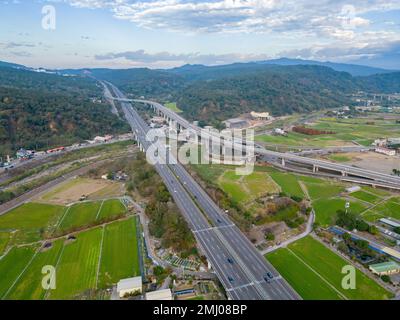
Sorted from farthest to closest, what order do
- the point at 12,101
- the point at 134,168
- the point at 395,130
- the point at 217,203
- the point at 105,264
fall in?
1. the point at 395,130
2. the point at 12,101
3. the point at 134,168
4. the point at 217,203
5. the point at 105,264

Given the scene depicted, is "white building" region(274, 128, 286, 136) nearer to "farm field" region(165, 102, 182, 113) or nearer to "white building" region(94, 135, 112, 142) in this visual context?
"farm field" region(165, 102, 182, 113)

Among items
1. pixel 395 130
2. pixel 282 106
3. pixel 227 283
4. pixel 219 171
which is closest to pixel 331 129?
pixel 395 130

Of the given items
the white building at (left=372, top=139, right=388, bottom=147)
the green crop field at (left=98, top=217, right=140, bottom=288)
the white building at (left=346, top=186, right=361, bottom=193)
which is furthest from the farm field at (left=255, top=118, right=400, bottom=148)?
the green crop field at (left=98, top=217, right=140, bottom=288)

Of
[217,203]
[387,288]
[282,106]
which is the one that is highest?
[282,106]

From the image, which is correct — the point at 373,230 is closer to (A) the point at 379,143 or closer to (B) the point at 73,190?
(B) the point at 73,190

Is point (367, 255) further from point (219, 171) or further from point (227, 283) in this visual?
point (219, 171)

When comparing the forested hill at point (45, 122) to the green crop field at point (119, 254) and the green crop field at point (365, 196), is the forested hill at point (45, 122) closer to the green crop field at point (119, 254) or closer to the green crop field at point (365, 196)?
the green crop field at point (119, 254)

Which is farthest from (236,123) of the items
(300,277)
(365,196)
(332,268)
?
(300,277)
